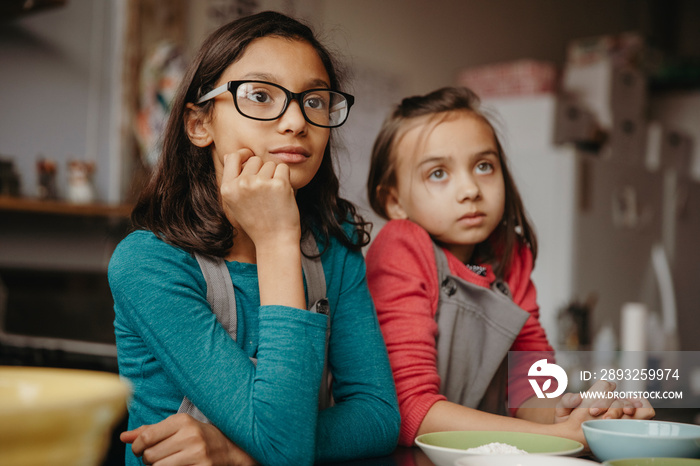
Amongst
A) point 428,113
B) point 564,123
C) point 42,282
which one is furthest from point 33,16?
point 564,123

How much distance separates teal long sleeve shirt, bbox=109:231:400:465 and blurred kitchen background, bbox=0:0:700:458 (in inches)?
16.6

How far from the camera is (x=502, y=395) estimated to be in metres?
1.07

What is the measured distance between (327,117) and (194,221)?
211mm

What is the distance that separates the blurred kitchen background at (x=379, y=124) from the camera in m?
2.18

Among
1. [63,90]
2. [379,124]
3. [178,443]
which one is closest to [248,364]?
[178,443]

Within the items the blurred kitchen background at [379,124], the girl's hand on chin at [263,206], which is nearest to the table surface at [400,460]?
the girl's hand on chin at [263,206]

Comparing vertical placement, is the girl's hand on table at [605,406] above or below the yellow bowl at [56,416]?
below

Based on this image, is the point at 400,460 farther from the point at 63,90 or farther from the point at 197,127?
the point at 63,90

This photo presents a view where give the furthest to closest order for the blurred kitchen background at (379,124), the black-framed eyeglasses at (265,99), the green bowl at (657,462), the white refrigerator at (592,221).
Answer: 1. the white refrigerator at (592,221)
2. the blurred kitchen background at (379,124)
3. the black-framed eyeglasses at (265,99)
4. the green bowl at (657,462)

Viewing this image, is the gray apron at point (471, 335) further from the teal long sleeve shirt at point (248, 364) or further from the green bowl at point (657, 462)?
the green bowl at point (657, 462)

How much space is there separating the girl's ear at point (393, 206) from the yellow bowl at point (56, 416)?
80 cm

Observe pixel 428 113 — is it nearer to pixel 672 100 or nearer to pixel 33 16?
pixel 33 16

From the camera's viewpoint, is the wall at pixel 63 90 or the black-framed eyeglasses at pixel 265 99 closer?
the black-framed eyeglasses at pixel 265 99

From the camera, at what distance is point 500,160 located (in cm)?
111
